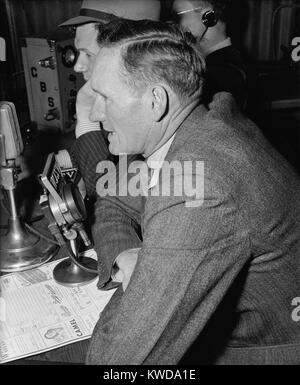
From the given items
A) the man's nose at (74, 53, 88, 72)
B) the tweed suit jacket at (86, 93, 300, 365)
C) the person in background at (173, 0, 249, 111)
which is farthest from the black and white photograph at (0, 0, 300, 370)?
the person in background at (173, 0, 249, 111)

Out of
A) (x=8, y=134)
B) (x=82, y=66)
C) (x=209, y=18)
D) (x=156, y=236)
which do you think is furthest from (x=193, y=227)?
(x=209, y=18)

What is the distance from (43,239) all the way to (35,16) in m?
2.58

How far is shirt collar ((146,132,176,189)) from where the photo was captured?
990mm

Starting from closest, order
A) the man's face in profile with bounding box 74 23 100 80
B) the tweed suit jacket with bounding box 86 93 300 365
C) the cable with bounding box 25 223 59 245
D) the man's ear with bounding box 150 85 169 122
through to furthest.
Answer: the tweed suit jacket with bounding box 86 93 300 365 < the man's ear with bounding box 150 85 169 122 < the cable with bounding box 25 223 59 245 < the man's face in profile with bounding box 74 23 100 80

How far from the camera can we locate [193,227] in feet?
2.31

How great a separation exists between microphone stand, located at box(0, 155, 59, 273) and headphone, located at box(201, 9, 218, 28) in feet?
4.42

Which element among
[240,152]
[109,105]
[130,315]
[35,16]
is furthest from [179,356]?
[35,16]

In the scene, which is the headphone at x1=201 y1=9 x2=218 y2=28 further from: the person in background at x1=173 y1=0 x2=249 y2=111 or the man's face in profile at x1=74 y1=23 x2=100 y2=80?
the man's face in profile at x1=74 y1=23 x2=100 y2=80

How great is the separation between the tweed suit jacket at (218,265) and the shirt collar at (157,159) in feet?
0.34

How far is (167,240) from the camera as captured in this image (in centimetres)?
71

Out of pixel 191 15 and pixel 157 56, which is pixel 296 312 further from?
pixel 191 15

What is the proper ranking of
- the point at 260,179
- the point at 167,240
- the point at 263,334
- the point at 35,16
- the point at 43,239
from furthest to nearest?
the point at 35,16, the point at 43,239, the point at 263,334, the point at 260,179, the point at 167,240

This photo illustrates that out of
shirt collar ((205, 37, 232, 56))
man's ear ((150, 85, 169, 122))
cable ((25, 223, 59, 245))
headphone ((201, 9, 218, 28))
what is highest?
headphone ((201, 9, 218, 28))

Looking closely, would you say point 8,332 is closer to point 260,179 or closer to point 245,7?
point 260,179
